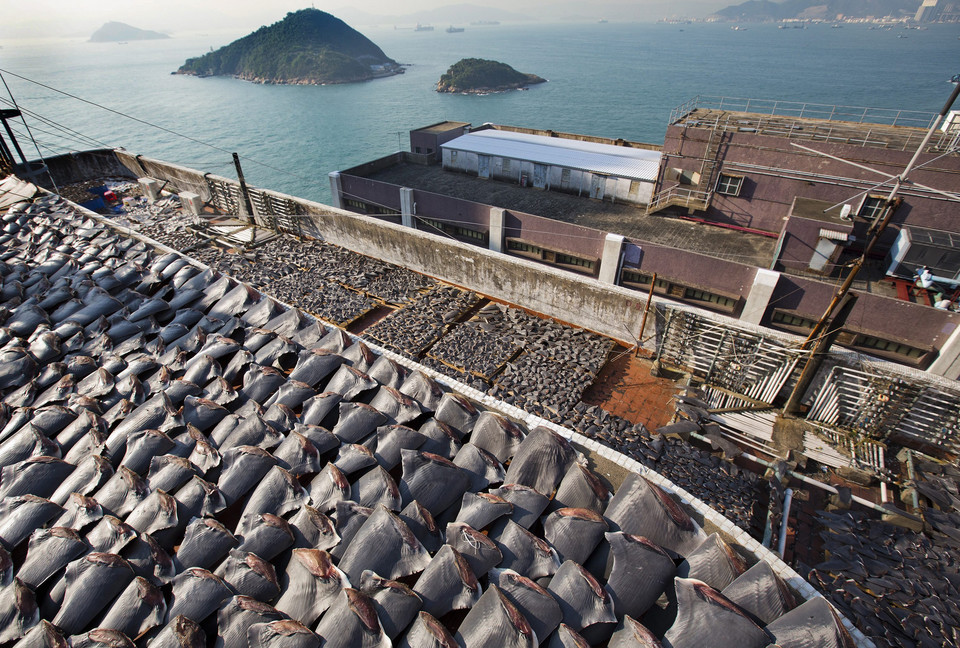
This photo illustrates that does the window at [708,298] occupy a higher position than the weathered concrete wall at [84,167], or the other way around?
the weathered concrete wall at [84,167]

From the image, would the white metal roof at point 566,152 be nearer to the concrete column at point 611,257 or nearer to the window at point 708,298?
the concrete column at point 611,257

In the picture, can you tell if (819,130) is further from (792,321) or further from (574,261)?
(574,261)

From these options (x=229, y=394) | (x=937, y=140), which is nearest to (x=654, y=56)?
(x=937, y=140)

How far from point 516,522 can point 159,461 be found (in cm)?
532

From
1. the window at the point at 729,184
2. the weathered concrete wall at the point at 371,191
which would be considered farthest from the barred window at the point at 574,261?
the weathered concrete wall at the point at 371,191

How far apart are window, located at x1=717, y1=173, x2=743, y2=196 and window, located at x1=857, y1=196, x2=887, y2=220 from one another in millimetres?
5358

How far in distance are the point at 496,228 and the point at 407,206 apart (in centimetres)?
622

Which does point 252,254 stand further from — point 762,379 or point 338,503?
point 762,379

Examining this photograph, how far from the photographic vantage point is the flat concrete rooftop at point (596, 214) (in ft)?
73.5

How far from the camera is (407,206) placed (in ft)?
86.6

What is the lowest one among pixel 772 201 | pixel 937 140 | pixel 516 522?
pixel 772 201

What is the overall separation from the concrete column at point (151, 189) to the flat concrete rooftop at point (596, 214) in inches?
512

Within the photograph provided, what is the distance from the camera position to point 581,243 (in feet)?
71.8

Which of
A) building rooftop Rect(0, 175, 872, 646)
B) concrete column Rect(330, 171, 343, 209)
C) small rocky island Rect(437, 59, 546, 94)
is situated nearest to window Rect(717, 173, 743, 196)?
building rooftop Rect(0, 175, 872, 646)
